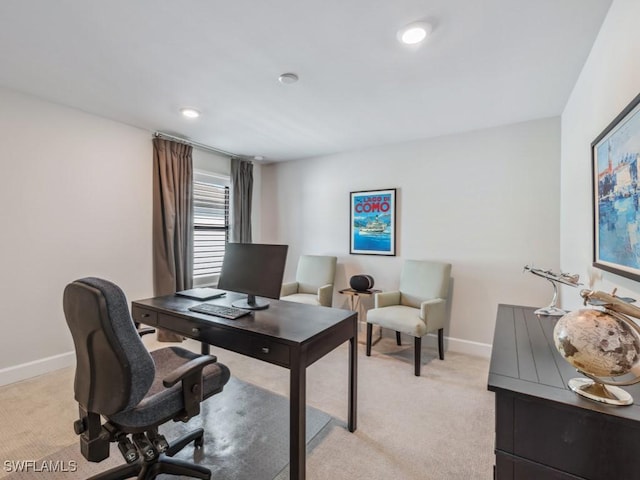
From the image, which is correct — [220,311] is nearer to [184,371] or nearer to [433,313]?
[184,371]

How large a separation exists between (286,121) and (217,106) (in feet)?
2.20

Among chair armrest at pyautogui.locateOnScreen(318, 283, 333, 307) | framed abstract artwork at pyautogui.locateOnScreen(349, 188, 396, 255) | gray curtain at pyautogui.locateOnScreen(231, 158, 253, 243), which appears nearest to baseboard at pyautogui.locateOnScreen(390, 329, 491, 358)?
framed abstract artwork at pyautogui.locateOnScreen(349, 188, 396, 255)

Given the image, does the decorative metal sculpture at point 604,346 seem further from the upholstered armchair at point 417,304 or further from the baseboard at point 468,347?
the baseboard at point 468,347

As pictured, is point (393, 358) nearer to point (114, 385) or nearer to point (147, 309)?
point (147, 309)

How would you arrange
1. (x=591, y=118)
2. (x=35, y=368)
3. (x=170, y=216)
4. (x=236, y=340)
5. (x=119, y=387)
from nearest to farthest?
(x=119, y=387) < (x=236, y=340) < (x=591, y=118) < (x=35, y=368) < (x=170, y=216)

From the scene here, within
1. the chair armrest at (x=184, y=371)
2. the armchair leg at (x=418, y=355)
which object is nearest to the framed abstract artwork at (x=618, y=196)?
the armchair leg at (x=418, y=355)

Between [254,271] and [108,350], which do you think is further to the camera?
[254,271]

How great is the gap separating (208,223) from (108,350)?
3.12 meters

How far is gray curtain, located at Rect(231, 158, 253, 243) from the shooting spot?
439 cm

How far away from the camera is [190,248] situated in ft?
12.3

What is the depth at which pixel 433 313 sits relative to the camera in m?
2.96

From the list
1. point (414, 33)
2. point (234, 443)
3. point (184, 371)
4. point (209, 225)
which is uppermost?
point (414, 33)

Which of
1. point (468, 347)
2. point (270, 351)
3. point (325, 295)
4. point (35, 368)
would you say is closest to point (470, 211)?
point (468, 347)

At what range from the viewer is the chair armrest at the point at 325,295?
11.8 ft
